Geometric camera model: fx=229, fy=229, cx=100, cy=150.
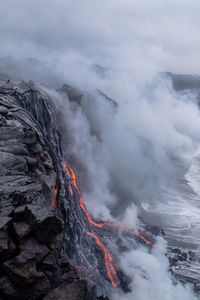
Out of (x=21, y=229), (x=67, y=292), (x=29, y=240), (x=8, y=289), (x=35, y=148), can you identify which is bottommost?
(x=8, y=289)

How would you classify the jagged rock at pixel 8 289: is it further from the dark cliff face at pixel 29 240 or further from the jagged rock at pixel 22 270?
the jagged rock at pixel 22 270

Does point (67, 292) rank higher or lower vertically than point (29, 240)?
lower

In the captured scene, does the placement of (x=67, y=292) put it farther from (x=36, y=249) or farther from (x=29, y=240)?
(x=29, y=240)

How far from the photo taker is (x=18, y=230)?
8.01 metres

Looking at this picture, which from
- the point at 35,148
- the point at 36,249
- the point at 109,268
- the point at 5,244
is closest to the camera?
the point at 5,244

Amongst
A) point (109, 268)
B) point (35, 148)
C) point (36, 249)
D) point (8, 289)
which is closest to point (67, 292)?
point (36, 249)

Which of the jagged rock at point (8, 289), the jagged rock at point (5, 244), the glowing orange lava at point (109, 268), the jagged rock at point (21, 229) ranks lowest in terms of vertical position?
the jagged rock at point (8, 289)

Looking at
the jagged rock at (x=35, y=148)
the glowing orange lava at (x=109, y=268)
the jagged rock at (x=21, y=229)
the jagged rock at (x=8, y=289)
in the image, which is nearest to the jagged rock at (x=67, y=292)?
the jagged rock at (x=8, y=289)

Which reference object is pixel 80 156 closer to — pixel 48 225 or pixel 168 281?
pixel 168 281

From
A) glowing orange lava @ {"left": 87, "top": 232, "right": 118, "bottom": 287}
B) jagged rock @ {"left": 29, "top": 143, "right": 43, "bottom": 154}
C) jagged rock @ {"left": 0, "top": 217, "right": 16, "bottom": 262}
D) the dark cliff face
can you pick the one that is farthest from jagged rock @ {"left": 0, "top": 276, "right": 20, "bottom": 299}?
glowing orange lava @ {"left": 87, "top": 232, "right": 118, "bottom": 287}

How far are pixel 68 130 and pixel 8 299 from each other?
38895mm

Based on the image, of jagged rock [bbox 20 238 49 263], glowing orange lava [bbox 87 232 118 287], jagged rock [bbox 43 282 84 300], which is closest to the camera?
jagged rock [bbox 43 282 84 300]

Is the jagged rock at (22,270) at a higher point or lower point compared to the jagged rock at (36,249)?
lower

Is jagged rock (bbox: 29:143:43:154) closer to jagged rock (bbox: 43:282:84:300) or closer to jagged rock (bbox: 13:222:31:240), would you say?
jagged rock (bbox: 13:222:31:240)
